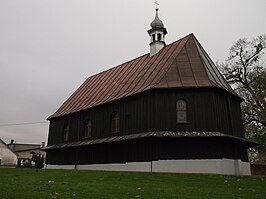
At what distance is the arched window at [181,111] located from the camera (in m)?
18.9

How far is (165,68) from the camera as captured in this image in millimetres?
21141

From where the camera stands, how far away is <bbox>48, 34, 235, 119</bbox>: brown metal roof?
65.5 feet

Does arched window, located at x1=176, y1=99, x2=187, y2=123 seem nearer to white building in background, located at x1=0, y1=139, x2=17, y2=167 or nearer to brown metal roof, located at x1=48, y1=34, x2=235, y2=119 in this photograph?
brown metal roof, located at x1=48, y1=34, x2=235, y2=119

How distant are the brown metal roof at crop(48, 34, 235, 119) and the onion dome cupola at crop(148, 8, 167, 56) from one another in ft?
3.35

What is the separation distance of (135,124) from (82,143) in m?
5.93

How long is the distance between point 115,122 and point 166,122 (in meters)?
4.86

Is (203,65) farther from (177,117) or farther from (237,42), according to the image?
(237,42)

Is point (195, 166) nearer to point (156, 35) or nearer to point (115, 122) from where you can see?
point (115, 122)

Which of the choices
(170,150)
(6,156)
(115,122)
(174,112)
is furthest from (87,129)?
(6,156)

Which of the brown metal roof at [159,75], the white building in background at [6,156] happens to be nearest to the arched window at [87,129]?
the brown metal roof at [159,75]

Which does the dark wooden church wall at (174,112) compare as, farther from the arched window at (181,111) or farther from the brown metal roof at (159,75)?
the brown metal roof at (159,75)

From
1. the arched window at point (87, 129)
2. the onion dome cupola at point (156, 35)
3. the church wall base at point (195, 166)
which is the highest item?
the onion dome cupola at point (156, 35)

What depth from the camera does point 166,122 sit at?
1869 centimetres

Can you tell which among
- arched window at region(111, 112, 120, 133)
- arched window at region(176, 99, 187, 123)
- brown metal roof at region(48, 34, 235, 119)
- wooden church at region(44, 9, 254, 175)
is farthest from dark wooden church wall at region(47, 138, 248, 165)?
brown metal roof at region(48, 34, 235, 119)
